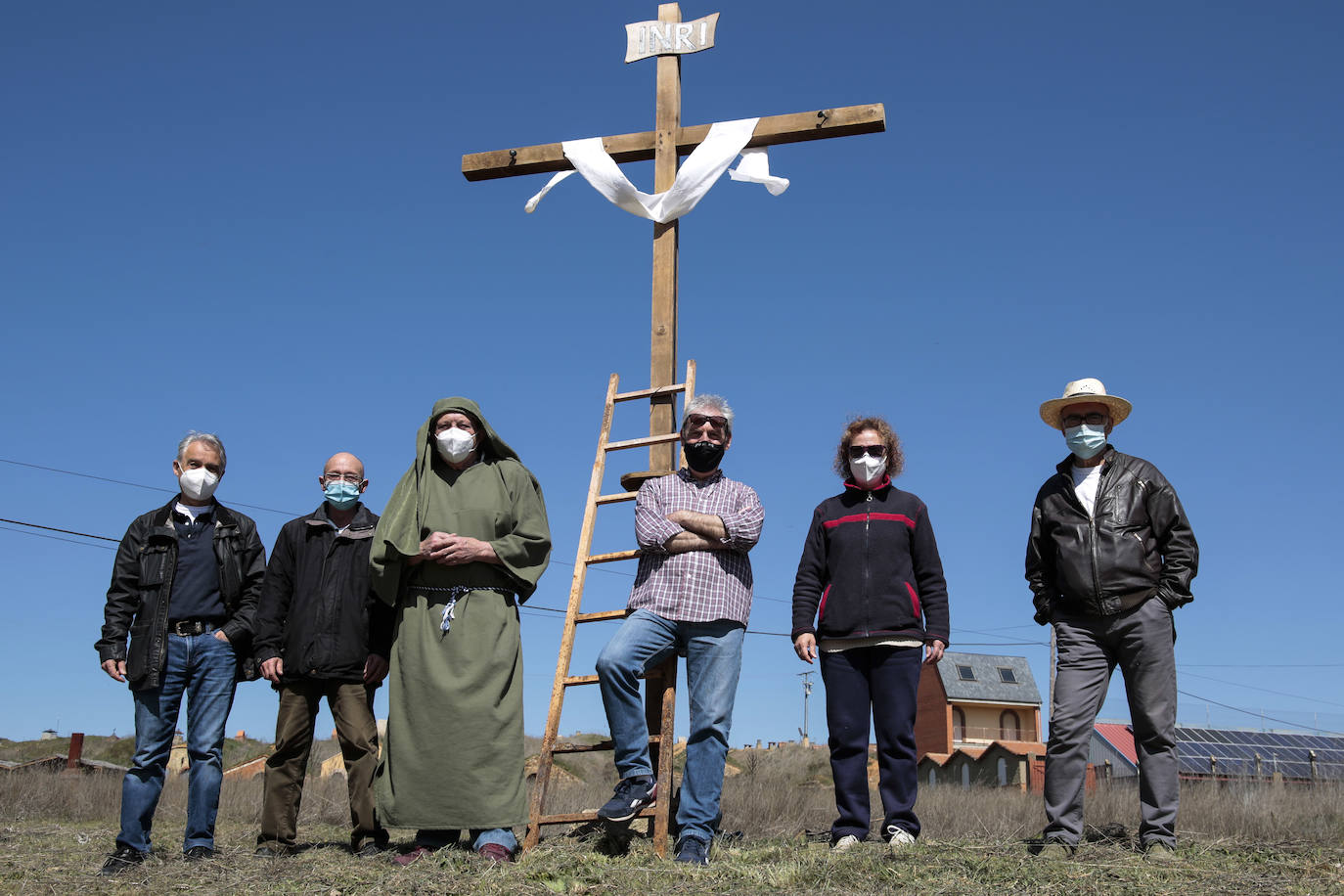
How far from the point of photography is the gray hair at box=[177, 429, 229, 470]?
6164mm

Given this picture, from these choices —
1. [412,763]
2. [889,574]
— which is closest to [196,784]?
[412,763]

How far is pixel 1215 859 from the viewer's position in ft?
16.8

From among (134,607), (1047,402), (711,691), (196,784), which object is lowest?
(196,784)

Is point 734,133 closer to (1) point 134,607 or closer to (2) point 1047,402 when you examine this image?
(2) point 1047,402

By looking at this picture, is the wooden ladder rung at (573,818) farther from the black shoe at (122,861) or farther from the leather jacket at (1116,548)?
the leather jacket at (1116,548)

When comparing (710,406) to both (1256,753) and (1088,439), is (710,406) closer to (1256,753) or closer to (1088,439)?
(1088,439)

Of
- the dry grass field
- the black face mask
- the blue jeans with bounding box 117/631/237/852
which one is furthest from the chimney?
the black face mask

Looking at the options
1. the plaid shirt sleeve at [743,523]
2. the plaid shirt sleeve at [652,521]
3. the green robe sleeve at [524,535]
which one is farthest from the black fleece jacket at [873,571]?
the green robe sleeve at [524,535]

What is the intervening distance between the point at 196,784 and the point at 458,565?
68.7 inches

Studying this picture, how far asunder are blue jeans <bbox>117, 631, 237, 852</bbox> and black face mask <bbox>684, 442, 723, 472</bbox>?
8.46ft

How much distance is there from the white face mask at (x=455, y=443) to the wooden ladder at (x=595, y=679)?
1.06m

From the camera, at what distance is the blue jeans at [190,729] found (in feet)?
18.7

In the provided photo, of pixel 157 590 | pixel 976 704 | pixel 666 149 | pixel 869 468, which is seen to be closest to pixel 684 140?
pixel 666 149

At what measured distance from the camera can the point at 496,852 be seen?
529cm
